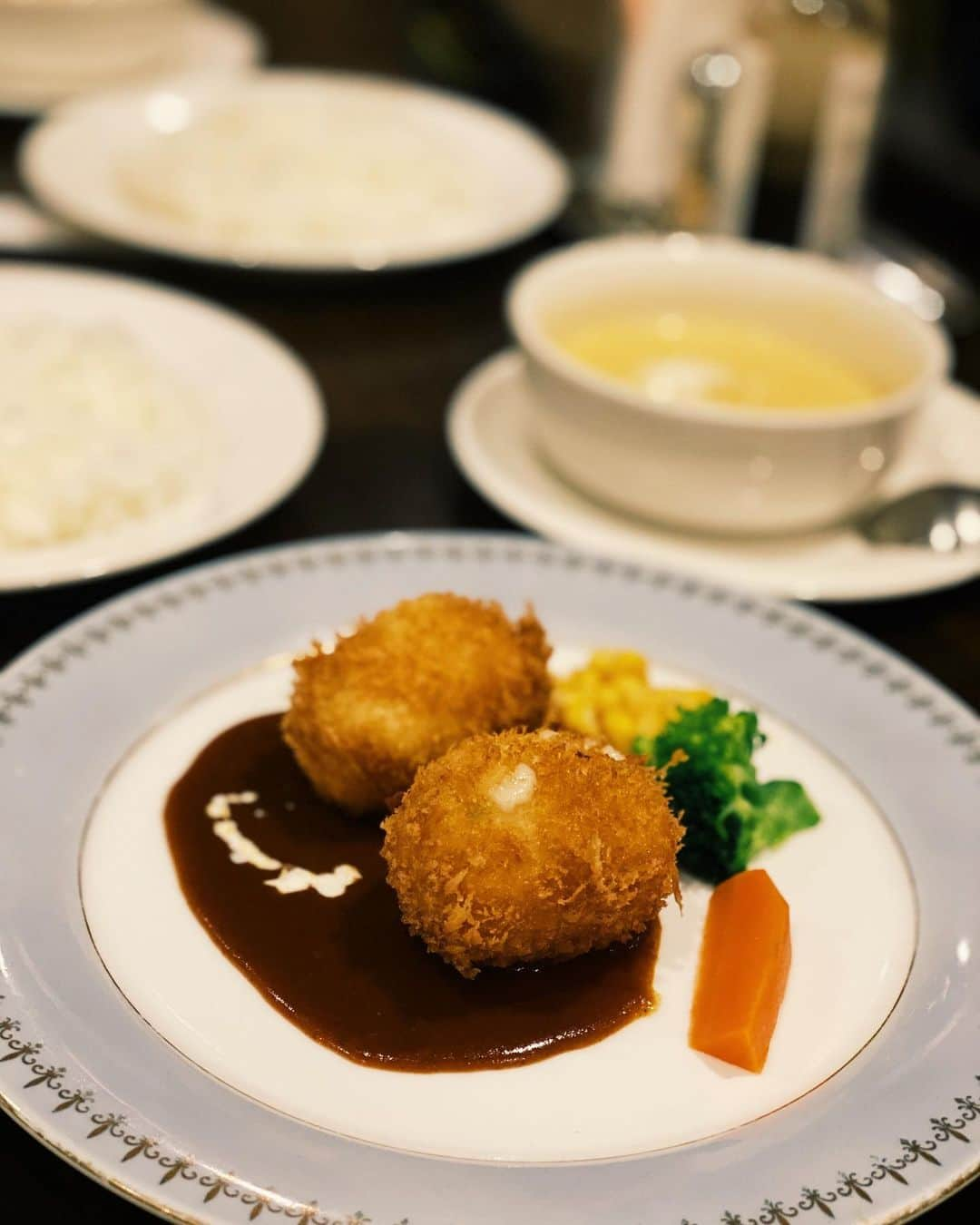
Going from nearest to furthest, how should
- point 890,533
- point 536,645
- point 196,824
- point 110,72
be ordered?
1. point 196,824
2. point 536,645
3. point 890,533
4. point 110,72

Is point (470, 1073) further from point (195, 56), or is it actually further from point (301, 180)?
point (195, 56)

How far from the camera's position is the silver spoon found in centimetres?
245

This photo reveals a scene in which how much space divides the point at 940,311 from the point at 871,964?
2.61 m

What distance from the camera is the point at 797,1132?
52.1 inches

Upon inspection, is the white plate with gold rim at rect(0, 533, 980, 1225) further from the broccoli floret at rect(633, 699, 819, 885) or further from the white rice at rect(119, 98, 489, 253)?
the white rice at rect(119, 98, 489, 253)

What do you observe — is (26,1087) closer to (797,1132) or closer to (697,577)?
(797,1132)

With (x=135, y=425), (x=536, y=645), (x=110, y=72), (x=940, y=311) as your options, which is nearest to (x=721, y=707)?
(x=536, y=645)

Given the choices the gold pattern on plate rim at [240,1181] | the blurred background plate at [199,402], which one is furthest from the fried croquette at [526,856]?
the blurred background plate at [199,402]

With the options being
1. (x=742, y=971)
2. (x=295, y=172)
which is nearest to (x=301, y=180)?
(x=295, y=172)

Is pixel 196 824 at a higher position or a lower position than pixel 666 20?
lower

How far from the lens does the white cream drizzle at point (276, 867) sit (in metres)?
1.63

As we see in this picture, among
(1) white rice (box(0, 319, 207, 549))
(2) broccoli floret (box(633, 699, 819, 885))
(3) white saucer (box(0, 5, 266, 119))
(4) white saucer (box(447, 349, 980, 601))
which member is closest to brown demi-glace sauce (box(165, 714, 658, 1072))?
(2) broccoli floret (box(633, 699, 819, 885))

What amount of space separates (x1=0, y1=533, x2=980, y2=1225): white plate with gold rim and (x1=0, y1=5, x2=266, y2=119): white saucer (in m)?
2.86

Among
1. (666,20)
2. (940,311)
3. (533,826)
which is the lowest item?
(940,311)
